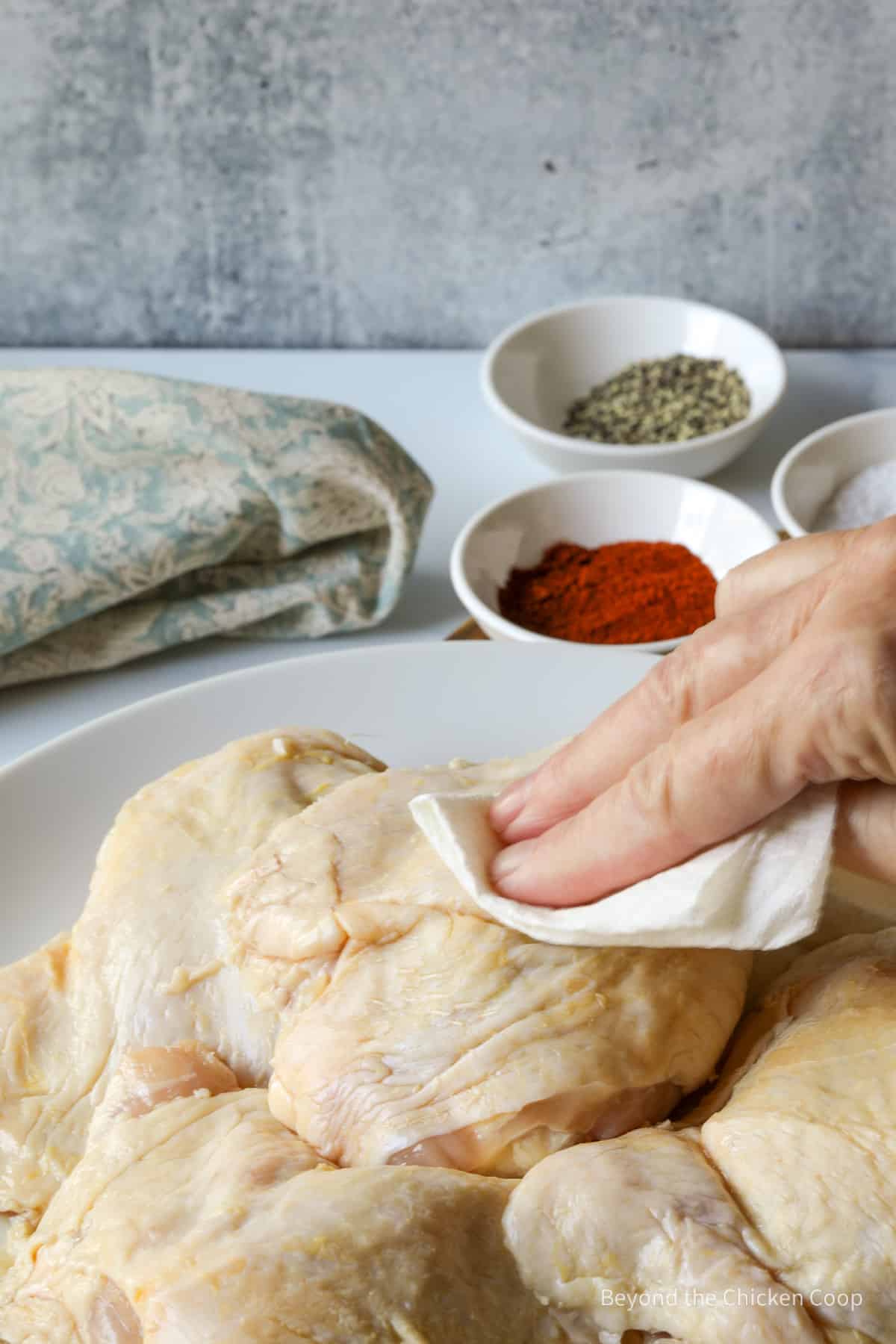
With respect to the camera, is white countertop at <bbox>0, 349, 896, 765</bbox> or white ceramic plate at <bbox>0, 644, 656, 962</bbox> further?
white countertop at <bbox>0, 349, 896, 765</bbox>

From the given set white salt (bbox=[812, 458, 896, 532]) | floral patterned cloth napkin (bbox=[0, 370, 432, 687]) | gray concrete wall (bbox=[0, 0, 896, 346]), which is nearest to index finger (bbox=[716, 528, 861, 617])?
floral patterned cloth napkin (bbox=[0, 370, 432, 687])

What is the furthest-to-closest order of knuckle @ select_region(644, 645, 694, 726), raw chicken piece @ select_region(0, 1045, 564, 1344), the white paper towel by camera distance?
knuckle @ select_region(644, 645, 694, 726), the white paper towel, raw chicken piece @ select_region(0, 1045, 564, 1344)

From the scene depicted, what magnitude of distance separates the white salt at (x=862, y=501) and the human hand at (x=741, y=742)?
124cm

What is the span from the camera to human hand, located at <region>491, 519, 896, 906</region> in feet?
3.62

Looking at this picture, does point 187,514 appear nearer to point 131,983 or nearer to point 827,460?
point 131,983

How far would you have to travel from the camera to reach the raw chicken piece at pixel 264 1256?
42.0 inches

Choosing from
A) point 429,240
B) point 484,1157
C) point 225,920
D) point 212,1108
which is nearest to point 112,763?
point 225,920

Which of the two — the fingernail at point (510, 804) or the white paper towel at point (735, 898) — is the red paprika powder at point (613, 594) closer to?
the fingernail at point (510, 804)

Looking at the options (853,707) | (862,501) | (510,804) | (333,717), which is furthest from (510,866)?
(862,501)

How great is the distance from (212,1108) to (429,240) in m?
2.25

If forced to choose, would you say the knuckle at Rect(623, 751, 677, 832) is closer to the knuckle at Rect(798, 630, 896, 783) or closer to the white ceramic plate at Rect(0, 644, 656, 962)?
the knuckle at Rect(798, 630, 896, 783)

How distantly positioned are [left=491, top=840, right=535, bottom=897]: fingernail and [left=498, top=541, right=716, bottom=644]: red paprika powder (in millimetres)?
902

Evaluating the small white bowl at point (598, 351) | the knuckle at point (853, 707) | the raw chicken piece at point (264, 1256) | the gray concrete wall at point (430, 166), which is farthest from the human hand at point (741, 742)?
the gray concrete wall at point (430, 166)

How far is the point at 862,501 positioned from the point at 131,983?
1715mm
